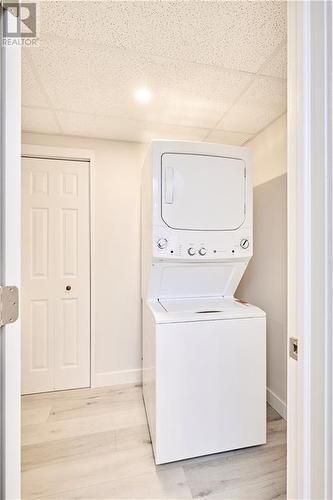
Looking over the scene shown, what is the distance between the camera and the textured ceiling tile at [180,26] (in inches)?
43.2

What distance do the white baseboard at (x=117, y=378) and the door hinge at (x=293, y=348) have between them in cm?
207

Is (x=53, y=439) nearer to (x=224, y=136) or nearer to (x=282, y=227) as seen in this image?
(x=282, y=227)

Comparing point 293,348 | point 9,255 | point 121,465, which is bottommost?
point 121,465

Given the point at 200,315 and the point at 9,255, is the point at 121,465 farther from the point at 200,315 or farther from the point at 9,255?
the point at 9,255

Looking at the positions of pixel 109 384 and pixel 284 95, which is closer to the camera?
pixel 284 95

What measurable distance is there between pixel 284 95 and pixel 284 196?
0.69 m

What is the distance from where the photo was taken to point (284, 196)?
2.00 meters

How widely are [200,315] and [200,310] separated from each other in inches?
3.9

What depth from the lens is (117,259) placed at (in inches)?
98.6

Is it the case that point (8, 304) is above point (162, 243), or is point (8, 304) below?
below

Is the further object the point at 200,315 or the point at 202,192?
the point at 202,192

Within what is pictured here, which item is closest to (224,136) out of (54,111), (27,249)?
(54,111)

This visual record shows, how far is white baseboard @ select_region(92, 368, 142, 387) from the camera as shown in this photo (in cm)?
245

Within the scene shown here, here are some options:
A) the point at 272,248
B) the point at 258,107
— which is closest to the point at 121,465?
the point at 272,248
